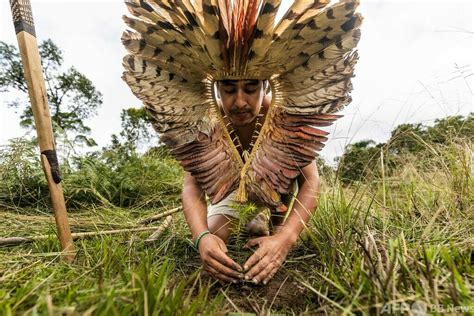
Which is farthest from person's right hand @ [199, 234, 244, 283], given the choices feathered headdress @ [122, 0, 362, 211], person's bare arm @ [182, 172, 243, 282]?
feathered headdress @ [122, 0, 362, 211]

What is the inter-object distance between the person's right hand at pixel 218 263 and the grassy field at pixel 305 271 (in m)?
0.05

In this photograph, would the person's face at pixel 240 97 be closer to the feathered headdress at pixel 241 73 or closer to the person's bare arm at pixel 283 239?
the feathered headdress at pixel 241 73

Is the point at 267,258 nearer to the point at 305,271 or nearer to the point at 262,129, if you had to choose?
the point at 305,271

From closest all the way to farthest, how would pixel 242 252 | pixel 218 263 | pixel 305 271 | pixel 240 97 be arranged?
pixel 218 263 → pixel 305 271 → pixel 240 97 → pixel 242 252

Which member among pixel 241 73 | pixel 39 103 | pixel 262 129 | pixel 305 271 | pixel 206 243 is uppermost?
pixel 241 73

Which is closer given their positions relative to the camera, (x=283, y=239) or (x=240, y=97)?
(x=283, y=239)

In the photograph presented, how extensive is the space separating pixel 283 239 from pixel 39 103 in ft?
3.78

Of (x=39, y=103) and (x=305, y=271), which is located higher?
(x=39, y=103)

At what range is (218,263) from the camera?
4.26ft

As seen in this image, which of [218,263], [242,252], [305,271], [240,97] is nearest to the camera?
[218,263]

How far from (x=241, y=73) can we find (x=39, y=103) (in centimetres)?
85

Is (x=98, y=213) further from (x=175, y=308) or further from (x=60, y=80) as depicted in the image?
(x=60, y=80)

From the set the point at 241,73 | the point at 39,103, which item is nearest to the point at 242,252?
the point at 241,73

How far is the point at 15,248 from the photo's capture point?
171 cm
